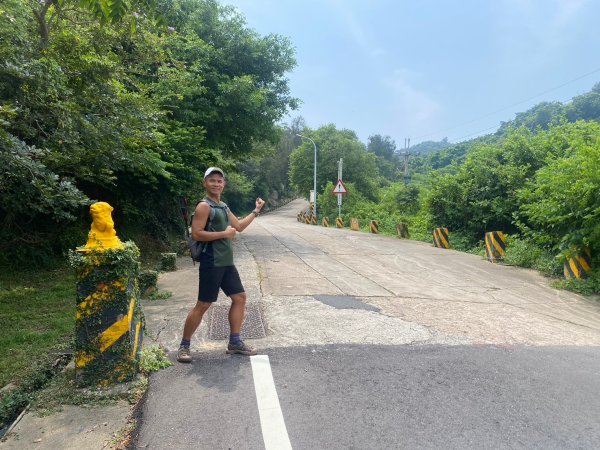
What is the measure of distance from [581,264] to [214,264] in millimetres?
7788

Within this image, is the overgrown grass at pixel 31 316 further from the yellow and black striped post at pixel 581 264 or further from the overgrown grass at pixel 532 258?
the overgrown grass at pixel 532 258

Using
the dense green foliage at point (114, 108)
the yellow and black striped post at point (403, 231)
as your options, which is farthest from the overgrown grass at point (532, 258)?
the dense green foliage at point (114, 108)

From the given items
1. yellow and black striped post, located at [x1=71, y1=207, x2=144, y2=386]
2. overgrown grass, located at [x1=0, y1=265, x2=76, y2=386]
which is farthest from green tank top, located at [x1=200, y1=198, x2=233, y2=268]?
overgrown grass, located at [x1=0, y1=265, x2=76, y2=386]

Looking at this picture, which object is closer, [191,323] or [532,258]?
[191,323]

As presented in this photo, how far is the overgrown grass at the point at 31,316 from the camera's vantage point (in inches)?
180

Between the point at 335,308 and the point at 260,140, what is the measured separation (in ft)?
40.7

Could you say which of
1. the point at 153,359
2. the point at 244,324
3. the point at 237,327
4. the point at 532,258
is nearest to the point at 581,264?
the point at 532,258

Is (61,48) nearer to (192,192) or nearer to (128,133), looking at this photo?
(128,133)

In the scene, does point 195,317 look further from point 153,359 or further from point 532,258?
point 532,258

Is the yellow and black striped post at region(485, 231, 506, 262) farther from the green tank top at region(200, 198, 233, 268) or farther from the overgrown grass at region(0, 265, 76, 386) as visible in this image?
the overgrown grass at region(0, 265, 76, 386)

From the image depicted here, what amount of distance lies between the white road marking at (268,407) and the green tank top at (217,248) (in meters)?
0.97

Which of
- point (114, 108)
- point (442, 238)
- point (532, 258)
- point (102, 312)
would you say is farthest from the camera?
point (442, 238)

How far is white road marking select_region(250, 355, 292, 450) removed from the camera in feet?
9.27

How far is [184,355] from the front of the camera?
4086 mm
